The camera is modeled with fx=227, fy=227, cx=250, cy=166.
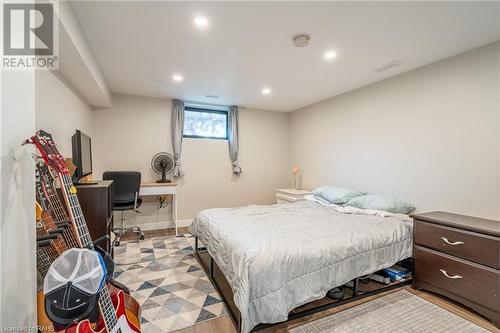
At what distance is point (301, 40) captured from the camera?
2.12 metres

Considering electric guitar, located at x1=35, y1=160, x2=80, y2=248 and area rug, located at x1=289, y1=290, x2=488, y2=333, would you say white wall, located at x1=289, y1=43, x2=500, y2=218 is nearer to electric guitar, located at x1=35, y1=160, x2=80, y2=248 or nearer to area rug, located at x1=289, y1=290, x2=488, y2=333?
area rug, located at x1=289, y1=290, x2=488, y2=333

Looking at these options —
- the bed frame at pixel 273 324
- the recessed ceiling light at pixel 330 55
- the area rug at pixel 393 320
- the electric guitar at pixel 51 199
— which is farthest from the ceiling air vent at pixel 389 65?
the electric guitar at pixel 51 199

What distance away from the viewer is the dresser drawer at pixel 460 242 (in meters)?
1.82

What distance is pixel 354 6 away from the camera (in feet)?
5.52

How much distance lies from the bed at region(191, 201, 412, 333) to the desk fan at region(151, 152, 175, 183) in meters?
1.65

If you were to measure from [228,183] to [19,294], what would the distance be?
3.88m

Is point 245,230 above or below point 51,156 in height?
below

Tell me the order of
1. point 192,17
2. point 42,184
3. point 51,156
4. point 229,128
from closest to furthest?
point 51,156
point 42,184
point 192,17
point 229,128

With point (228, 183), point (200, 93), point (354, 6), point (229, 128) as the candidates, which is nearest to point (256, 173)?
point (228, 183)

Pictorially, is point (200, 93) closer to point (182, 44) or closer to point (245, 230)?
point (182, 44)

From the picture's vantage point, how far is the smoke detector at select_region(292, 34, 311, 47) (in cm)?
208

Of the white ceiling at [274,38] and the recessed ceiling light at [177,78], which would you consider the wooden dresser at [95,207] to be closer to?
the white ceiling at [274,38]
